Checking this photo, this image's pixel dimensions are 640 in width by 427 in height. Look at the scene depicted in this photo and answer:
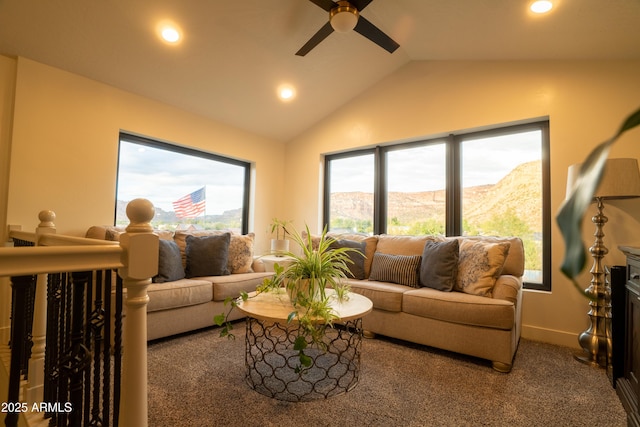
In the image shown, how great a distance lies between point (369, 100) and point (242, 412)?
12.2ft

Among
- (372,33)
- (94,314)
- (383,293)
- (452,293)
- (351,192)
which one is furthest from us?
(351,192)

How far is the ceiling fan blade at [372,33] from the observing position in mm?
2338

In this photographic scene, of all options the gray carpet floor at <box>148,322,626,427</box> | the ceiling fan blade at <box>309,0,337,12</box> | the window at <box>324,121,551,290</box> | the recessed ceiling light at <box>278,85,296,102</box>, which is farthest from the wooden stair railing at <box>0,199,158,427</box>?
the window at <box>324,121,551,290</box>

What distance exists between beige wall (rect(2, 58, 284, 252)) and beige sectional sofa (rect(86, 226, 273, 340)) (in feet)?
1.31

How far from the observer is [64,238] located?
1.16 meters

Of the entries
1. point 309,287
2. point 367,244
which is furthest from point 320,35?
point 367,244

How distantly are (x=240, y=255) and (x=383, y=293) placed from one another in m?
1.66

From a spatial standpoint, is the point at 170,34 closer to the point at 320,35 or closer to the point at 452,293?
the point at 320,35

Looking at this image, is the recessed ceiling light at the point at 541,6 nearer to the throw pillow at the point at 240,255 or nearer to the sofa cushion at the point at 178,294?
the throw pillow at the point at 240,255

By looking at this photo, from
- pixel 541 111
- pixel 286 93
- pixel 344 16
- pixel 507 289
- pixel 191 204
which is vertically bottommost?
pixel 507 289

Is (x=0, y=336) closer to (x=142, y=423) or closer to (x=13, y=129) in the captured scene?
(x=13, y=129)

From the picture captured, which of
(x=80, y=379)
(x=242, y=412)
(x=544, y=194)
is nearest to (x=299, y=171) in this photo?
(x=544, y=194)

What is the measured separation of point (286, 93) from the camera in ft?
12.9

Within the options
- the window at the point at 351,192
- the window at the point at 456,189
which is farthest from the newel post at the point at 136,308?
the window at the point at 351,192
